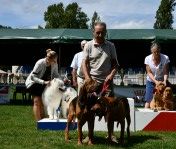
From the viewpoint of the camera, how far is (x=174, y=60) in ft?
63.0

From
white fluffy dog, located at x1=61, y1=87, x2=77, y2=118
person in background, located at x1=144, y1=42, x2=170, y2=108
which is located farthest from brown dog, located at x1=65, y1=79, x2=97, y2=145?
person in background, located at x1=144, y1=42, x2=170, y2=108

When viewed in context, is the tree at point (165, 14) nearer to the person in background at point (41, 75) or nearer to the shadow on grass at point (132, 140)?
the person in background at point (41, 75)

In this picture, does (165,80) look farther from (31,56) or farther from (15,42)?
(31,56)

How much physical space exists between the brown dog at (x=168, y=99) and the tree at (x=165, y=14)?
4861cm

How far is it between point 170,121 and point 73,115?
2.12m

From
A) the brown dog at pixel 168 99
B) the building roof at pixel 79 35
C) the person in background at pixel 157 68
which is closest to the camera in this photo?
the brown dog at pixel 168 99

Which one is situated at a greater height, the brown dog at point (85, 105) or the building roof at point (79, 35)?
the building roof at point (79, 35)

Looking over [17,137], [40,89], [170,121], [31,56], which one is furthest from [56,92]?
[31,56]

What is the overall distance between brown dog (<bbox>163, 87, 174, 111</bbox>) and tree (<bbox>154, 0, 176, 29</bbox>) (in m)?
48.6

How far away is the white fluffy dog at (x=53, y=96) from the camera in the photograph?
8539mm

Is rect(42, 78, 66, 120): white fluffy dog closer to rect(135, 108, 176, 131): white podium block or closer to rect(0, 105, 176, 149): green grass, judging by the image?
rect(0, 105, 176, 149): green grass

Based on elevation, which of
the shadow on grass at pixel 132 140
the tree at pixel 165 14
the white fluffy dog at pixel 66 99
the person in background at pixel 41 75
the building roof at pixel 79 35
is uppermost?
the tree at pixel 165 14

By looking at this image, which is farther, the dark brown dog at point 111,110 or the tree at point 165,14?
the tree at point 165,14

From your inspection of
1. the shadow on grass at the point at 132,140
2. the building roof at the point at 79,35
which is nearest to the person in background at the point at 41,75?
the shadow on grass at the point at 132,140
